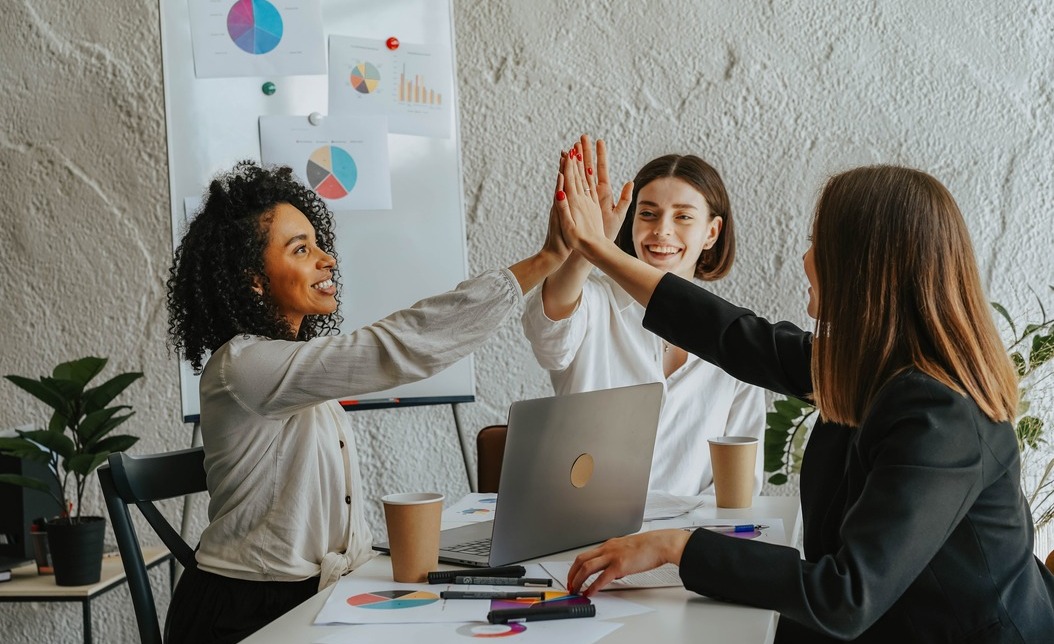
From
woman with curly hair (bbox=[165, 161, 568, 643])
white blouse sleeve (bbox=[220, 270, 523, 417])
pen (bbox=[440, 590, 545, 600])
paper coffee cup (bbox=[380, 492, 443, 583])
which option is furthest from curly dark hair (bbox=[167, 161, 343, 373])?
pen (bbox=[440, 590, 545, 600])

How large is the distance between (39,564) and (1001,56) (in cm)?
282

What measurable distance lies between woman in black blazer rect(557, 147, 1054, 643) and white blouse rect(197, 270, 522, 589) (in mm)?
461

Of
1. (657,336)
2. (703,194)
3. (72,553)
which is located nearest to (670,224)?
(703,194)

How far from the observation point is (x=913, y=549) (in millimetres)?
966

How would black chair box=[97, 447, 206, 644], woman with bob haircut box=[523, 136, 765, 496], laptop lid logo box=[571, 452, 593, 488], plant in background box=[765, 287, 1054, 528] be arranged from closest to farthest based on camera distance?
laptop lid logo box=[571, 452, 593, 488], black chair box=[97, 447, 206, 644], woman with bob haircut box=[523, 136, 765, 496], plant in background box=[765, 287, 1054, 528]

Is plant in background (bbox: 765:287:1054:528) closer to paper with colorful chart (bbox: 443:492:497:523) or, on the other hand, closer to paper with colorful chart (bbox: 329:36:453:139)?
paper with colorful chart (bbox: 443:492:497:523)

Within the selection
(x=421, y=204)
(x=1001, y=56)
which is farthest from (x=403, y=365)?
(x=1001, y=56)

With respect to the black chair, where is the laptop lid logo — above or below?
above

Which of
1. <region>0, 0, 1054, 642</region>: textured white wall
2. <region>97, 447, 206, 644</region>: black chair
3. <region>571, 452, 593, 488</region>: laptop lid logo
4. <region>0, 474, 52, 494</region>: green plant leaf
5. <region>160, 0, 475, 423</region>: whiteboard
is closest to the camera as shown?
<region>571, 452, 593, 488</region>: laptop lid logo

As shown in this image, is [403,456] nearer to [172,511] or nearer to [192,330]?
[172,511]

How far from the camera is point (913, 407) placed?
1011 millimetres

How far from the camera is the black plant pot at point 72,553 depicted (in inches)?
86.1

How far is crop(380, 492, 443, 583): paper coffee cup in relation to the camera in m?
1.14

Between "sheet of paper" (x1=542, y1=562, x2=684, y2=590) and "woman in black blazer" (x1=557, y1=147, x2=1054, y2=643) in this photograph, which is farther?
"sheet of paper" (x1=542, y1=562, x2=684, y2=590)
